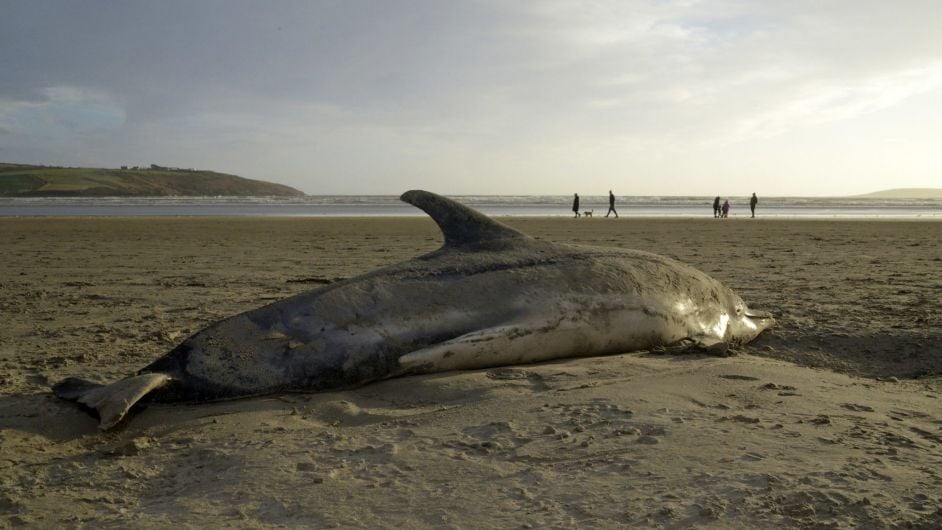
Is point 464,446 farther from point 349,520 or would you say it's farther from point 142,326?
point 142,326

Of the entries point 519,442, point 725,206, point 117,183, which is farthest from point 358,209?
point 519,442

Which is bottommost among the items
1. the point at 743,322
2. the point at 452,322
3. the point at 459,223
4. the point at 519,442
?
the point at 519,442

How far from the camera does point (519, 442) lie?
3537mm

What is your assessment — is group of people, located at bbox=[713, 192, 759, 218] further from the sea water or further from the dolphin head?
the dolphin head

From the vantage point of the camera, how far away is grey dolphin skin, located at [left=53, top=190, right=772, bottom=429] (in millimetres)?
4453

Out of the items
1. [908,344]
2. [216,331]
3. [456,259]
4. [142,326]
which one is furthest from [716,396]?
[142,326]

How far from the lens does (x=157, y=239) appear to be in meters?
18.9

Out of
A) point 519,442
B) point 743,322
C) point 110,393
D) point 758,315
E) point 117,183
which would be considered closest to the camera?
point 519,442

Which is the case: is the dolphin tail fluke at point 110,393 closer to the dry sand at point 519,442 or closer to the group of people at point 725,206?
the dry sand at point 519,442

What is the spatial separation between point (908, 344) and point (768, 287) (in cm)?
344

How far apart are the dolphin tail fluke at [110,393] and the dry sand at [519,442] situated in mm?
94

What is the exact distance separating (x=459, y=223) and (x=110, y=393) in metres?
3.00

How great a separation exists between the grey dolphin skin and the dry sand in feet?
0.50

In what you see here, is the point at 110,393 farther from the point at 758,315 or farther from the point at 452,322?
the point at 758,315
